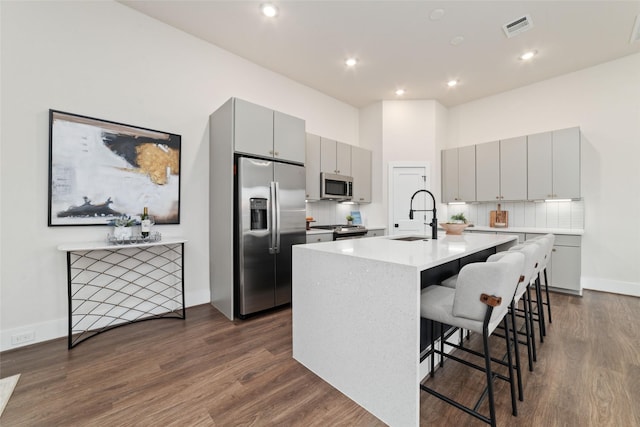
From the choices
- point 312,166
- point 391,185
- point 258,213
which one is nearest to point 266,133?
point 258,213

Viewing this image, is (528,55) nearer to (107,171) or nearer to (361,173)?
(361,173)

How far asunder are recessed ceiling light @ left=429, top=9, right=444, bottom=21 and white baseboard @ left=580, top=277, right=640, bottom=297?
4.29m

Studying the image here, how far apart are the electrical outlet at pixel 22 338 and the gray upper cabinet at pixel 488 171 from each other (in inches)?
238

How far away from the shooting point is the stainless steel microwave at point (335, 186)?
169 inches

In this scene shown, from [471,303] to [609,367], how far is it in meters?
1.65

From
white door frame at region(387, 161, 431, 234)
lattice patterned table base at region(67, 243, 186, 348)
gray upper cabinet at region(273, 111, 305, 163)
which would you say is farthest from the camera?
white door frame at region(387, 161, 431, 234)

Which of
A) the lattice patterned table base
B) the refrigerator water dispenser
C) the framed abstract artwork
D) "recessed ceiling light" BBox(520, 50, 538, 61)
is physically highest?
"recessed ceiling light" BBox(520, 50, 538, 61)

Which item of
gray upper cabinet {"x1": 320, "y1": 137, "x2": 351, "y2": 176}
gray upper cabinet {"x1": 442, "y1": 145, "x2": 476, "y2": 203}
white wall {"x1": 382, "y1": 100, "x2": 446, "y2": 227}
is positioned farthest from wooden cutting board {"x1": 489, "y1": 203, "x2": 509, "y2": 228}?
gray upper cabinet {"x1": 320, "y1": 137, "x2": 351, "y2": 176}

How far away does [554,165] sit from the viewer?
4051 mm

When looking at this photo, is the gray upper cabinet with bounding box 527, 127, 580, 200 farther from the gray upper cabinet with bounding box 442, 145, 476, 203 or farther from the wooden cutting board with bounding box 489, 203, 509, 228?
the gray upper cabinet with bounding box 442, 145, 476, 203

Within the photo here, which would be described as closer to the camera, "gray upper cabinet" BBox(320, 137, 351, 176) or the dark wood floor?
the dark wood floor

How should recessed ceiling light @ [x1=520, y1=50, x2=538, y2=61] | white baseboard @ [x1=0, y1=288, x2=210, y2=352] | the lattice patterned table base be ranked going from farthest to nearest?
→ recessed ceiling light @ [x1=520, y1=50, x2=538, y2=61] → the lattice patterned table base → white baseboard @ [x1=0, y1=288, x2=210, y2=352]

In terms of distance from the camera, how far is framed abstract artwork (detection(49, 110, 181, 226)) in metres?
2.45

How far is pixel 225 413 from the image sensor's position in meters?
1.55
